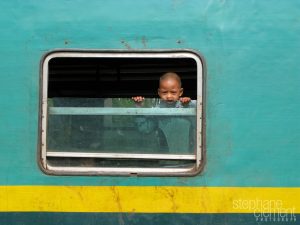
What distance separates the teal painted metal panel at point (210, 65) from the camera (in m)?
2.69

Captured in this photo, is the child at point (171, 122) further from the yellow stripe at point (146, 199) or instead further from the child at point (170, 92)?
the yellow stripe at point (146, 199)

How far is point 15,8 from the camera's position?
282 cm

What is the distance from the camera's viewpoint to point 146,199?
2.72 m

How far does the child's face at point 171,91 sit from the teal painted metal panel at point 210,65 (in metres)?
0.20

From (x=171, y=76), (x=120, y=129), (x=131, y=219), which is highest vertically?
(x=171, y=76)

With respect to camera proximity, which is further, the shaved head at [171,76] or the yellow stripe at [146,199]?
the shaved head at [171,76]

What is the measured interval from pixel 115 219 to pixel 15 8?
1287mm

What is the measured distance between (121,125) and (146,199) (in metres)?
0.43

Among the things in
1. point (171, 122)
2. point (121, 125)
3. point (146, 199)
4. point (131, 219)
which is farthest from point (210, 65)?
point (131, 219)

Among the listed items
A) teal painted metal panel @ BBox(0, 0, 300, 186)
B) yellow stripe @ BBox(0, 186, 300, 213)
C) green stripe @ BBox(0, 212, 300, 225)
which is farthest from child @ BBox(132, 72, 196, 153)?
green stripe @ BBox(0, 212, 300, 225)

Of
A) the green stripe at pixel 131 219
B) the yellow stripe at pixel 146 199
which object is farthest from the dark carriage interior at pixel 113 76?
the green stripe at pixel 131 219

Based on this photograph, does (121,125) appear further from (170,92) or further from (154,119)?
(170,92)

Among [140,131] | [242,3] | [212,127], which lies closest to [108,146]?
[140,131]

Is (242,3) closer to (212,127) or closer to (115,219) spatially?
(212,127)
